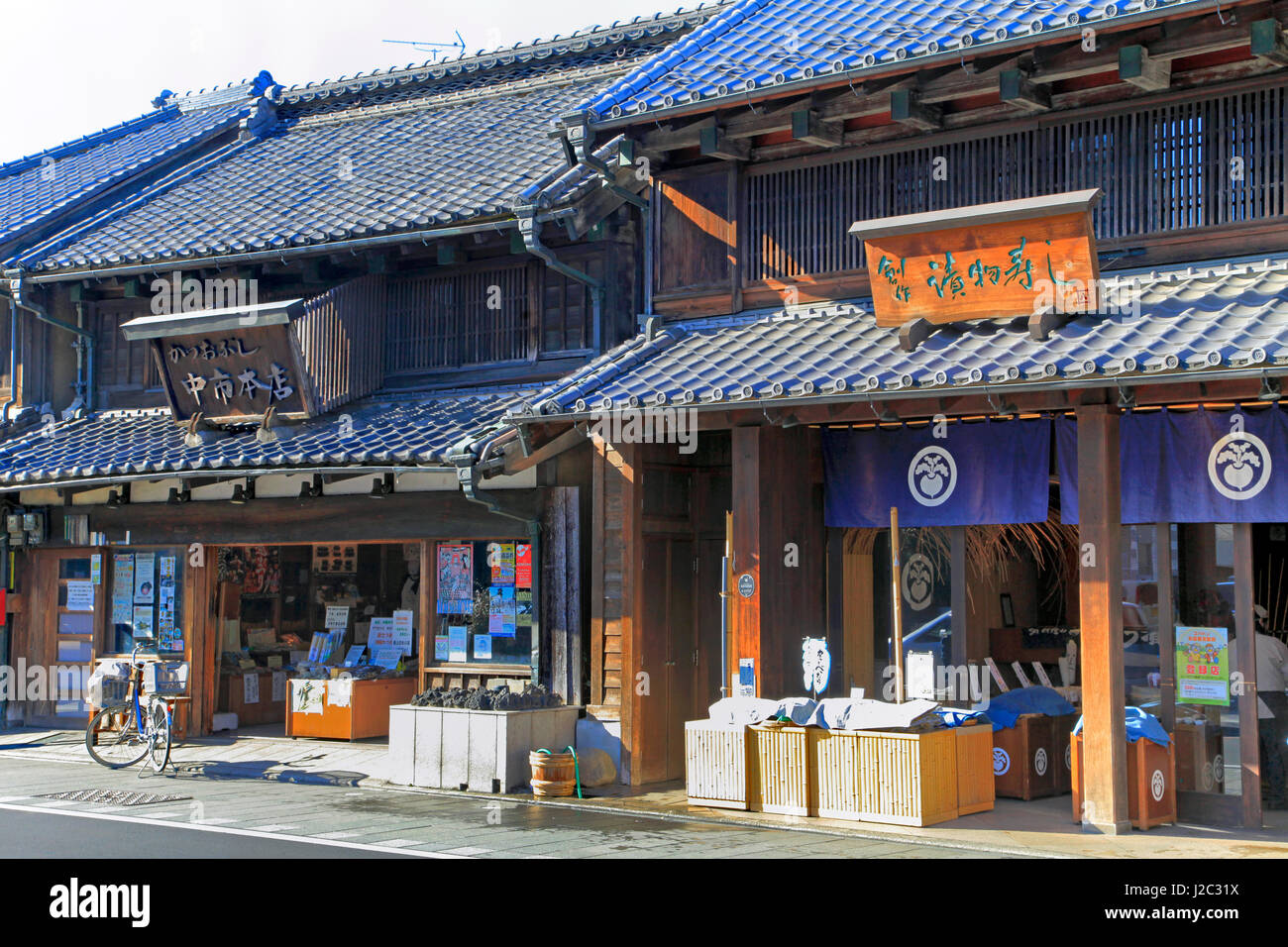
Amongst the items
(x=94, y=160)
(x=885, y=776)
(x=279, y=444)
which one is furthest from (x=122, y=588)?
(x=885, y=776)

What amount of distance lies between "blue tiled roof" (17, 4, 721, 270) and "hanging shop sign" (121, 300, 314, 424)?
43.4 inches

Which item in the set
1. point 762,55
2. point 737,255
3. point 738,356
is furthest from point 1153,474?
point 762,55

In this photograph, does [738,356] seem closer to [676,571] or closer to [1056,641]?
[676,571]

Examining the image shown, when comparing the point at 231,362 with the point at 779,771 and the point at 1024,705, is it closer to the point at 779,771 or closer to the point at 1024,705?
the point at 779,771

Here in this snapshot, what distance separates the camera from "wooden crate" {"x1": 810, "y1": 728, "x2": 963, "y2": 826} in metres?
11.3

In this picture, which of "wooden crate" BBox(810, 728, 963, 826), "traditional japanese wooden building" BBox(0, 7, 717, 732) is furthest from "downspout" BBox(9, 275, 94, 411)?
"wooden crate" BBox(810, 728, 963, 826)

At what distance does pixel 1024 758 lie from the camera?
500 inches

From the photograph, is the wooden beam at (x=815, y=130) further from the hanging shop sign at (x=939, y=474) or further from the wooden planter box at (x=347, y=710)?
the wooden planter box at (x=347, y=710)

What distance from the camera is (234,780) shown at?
571 inches

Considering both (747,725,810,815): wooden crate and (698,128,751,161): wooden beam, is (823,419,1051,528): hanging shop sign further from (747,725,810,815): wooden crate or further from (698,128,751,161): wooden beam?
(698,128,751,161): wooden beam

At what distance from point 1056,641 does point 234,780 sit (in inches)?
366

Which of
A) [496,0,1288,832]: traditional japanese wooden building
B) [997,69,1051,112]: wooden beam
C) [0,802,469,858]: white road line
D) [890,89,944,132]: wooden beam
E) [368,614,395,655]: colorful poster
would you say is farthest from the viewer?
[368,614,395,655]: colorful poster

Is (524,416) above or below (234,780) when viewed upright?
above

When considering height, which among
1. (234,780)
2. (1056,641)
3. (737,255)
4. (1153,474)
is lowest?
(234,780)
